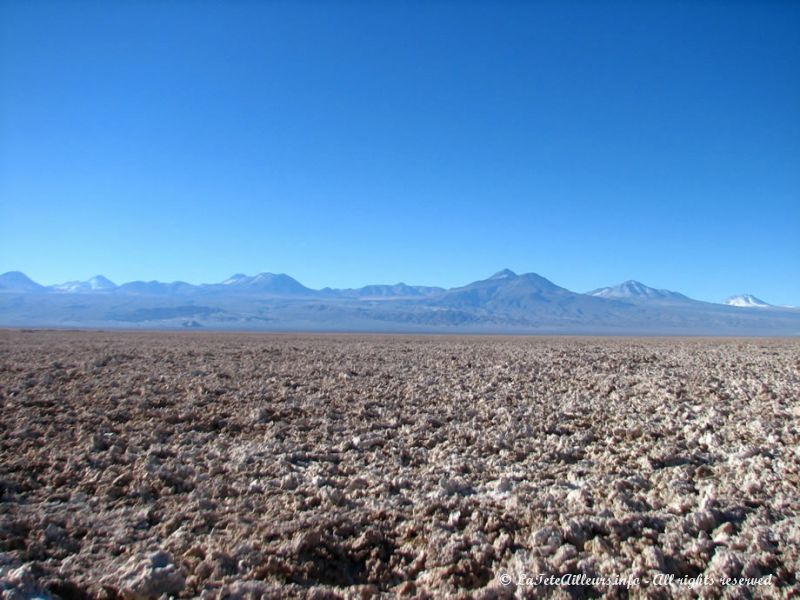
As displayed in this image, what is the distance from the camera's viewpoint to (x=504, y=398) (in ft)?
34.1

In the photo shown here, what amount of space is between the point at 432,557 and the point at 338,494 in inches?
58.4

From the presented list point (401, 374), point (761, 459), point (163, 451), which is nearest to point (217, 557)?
point (163, 451)

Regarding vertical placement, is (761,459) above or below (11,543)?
above

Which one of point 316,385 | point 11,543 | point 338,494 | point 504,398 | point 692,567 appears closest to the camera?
point 692,567

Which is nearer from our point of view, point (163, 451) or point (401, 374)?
point (163, 451)

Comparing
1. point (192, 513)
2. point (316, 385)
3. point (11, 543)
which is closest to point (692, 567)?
point (192, 513)

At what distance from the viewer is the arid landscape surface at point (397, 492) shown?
3895 mm

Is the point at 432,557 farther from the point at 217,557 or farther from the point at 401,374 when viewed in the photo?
the point at 401,374

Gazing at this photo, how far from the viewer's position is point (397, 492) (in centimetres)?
558

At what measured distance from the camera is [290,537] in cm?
451

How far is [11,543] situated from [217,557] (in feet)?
5.39

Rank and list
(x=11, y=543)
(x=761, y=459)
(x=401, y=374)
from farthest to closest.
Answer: (x=401, y=374)
(x=761, y=459)
(x=11, y=543)

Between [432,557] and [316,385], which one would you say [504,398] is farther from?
[432,557]

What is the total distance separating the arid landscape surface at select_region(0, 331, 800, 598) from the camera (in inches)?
153
